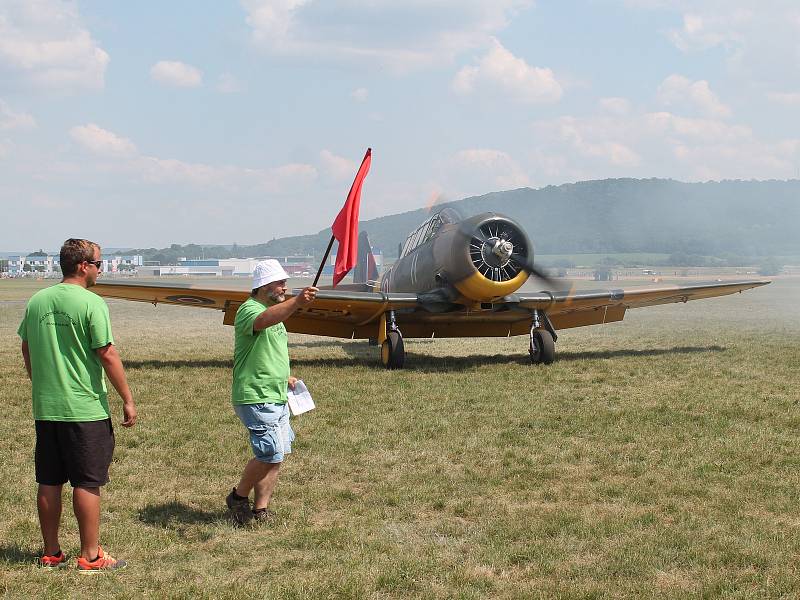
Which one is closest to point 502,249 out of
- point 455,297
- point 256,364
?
point 455,297

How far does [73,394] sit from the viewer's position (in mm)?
3902

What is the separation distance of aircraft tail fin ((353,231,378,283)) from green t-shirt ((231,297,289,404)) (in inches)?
632

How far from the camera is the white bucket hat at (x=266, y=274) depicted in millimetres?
4723

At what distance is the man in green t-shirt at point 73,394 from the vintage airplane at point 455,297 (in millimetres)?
8065

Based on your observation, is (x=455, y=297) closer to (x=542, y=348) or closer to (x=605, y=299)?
(x=542, y=348)

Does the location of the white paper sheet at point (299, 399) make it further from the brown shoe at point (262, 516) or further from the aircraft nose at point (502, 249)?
the aircraft nose at point (502, 249)

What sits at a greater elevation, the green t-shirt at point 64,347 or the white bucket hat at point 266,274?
the white bucket hat at point 266,274

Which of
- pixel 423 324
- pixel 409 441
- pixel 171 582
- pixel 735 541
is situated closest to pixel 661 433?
pixel 409 441

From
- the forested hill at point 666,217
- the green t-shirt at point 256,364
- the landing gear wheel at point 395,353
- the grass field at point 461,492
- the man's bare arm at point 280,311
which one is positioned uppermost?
the forested hill at point 666,217

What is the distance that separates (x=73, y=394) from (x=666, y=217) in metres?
93.7

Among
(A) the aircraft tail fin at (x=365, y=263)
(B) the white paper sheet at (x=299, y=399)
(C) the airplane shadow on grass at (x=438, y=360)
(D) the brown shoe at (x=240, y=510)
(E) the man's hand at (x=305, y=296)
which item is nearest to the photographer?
(E) the man's hand at (x=305, y=296)

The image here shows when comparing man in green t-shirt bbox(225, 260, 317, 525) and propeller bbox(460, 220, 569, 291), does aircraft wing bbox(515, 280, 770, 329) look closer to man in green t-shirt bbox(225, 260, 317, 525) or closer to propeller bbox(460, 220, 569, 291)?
propeller bbox(460, 220, 569, 291)

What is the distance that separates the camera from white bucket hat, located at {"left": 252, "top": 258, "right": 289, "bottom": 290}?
4723mm

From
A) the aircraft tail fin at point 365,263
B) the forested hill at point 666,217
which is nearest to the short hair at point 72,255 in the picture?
the aircraft tail fin at point 365,263
